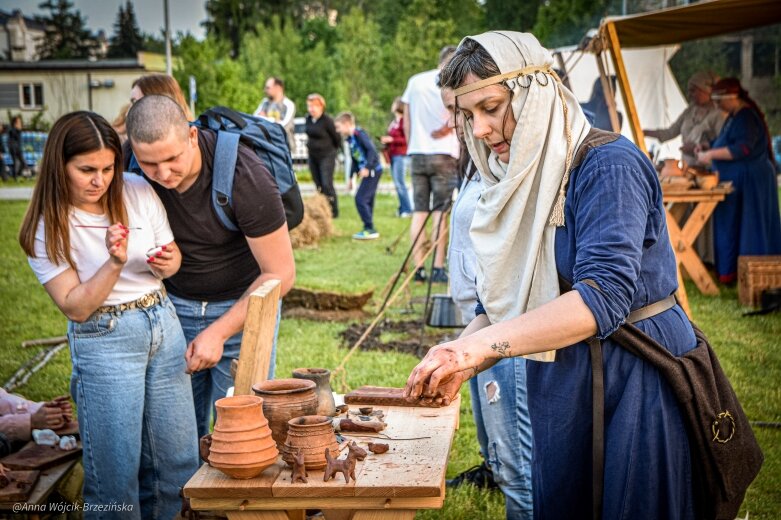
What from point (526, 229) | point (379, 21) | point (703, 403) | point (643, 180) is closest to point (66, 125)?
point (526, 229)

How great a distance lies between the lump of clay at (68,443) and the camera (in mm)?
3934

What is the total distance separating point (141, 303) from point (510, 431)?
1.56 m

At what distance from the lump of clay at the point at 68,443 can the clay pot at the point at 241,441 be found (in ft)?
6.07

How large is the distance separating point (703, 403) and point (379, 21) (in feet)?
146

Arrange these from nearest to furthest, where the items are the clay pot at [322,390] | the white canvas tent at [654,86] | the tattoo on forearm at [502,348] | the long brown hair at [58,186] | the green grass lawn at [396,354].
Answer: the tattoo on forearm at [502,348], the clay pot at [322,390], the long brown hair at [58,186], the green grass lawn at [396,354], the white canvas tent at [654,86]

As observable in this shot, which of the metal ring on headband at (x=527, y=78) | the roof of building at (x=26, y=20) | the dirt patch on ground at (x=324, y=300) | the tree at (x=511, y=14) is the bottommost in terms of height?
the dirt patch on ground at (x=324, y=300)

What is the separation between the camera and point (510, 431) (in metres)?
3.65

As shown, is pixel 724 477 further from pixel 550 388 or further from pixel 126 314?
pixel 126 314

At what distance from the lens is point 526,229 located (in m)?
2.30

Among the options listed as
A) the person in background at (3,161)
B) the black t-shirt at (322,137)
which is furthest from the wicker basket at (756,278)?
the person in background at (3,161)

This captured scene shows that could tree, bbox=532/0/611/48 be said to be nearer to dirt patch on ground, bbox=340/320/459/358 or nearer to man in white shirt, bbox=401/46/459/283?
man in white shirt, bbox=401/46/459/283

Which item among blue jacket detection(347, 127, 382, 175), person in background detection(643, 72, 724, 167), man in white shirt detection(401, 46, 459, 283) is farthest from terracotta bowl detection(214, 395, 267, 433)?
blue jacket detection(347, 127, 382, 175)

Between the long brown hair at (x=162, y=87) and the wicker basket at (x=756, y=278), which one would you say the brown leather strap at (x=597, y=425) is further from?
the wicker basket at (x=756, y=278)

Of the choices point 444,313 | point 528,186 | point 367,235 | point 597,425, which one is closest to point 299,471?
point 597,425
